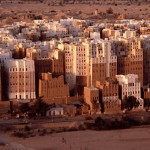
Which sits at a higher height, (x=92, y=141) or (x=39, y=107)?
(x=39, y=107)

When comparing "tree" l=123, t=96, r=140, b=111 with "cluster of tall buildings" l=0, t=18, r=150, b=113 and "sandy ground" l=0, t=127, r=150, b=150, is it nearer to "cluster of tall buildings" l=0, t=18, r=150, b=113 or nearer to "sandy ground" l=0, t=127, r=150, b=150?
"cluster of tall buildings" l=0, t=18, r=150, b=113

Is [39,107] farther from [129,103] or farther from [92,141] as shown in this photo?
[92,141]

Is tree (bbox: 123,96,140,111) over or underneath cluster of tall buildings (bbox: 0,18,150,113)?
underneath

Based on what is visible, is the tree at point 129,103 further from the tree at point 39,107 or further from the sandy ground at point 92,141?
the tree at point 39,107

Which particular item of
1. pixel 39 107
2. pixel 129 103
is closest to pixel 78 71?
pixel 129 103

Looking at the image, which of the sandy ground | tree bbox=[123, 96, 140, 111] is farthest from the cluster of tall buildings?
the sandy ground

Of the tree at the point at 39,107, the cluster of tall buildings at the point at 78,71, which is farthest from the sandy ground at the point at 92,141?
the cluster of tall buildings at the point at 78,71
